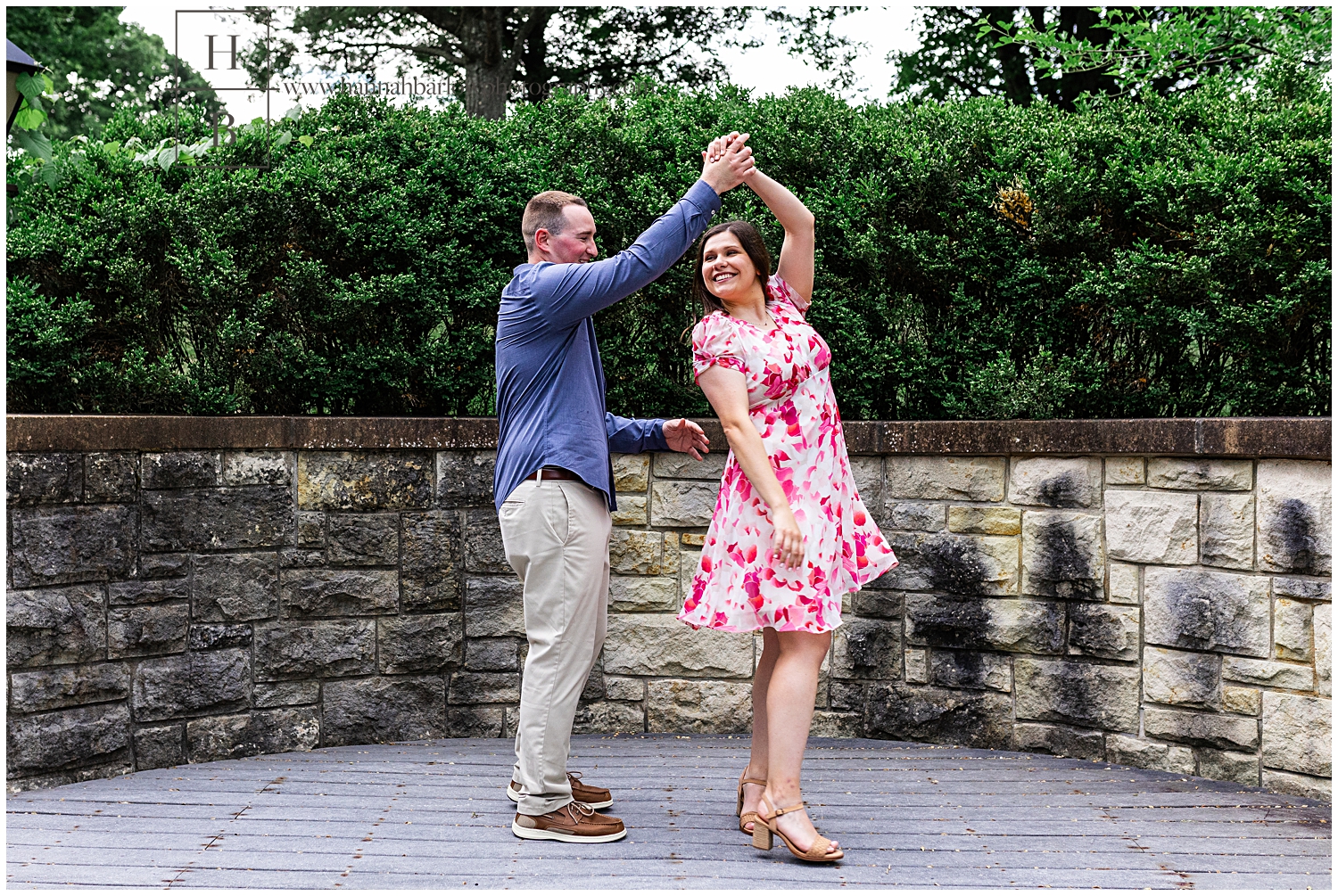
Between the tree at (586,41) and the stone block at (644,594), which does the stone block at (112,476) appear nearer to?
the stone block at (644,594)

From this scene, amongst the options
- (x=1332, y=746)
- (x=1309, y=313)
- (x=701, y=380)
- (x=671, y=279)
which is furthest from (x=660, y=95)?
(x=1332, y=746)

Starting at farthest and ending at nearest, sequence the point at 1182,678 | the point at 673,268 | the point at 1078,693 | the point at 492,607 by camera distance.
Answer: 1. the point at 673,268
2. the point at 492,607
3. the point at 1078,693
4. the point at 1182,678

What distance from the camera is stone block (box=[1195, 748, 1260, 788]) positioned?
4016mm

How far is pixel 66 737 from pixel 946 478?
138 inches

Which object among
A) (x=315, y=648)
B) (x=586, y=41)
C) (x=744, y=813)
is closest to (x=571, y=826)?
(x=744, y=813)

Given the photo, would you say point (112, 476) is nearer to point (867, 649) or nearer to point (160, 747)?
point (160, 747)

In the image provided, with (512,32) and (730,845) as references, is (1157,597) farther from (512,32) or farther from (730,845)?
(512,32)

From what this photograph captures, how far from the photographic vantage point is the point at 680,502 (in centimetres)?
488

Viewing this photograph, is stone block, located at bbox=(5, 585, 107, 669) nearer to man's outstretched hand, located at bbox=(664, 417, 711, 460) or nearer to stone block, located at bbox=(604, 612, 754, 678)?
stone block, located at bbox=(604, 612, 754, 678)

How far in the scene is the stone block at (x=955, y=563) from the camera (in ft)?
15.0

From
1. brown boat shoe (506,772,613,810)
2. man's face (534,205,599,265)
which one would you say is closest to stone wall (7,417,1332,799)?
brown boat shoe (506,772,613,810)

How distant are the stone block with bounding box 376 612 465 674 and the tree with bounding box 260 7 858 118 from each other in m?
10.3

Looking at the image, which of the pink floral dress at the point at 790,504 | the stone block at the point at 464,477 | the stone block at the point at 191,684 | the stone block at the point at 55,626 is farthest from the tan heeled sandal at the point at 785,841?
the stone block at the point at 55,626

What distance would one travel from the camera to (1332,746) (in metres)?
3.76
